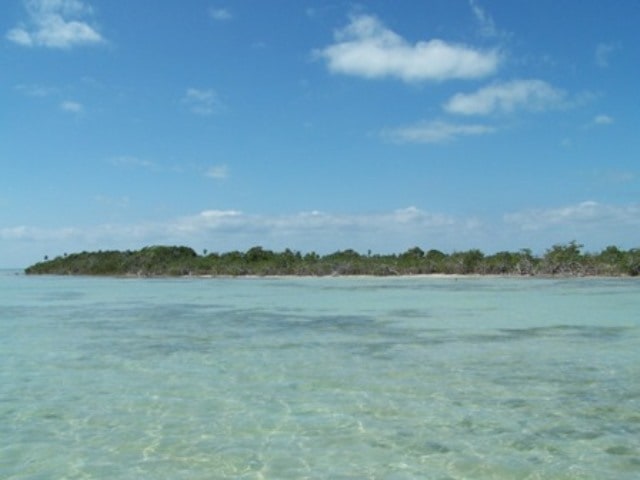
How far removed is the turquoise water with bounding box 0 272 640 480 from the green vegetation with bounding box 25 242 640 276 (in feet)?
A: 122

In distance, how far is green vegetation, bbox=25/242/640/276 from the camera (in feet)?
168

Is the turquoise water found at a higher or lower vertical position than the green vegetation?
lower

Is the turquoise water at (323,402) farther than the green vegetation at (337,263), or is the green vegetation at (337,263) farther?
the green vegetation at (337,263)

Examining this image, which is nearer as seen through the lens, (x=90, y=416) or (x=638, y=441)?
(x=638, y=441)

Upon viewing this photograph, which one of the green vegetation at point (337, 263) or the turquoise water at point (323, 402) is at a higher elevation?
the green vegetation at point (337, 263)

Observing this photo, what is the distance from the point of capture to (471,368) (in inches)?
401

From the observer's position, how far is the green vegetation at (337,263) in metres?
51.2

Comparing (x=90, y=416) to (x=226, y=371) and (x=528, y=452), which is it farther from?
(x=528, y=452)

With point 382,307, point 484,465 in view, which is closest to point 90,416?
point 484,465

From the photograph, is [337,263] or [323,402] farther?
[337,263]

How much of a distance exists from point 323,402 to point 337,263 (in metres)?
53.8

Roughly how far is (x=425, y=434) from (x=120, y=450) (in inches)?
117

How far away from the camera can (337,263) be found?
203 feet

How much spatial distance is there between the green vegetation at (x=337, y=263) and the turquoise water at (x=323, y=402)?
122 feet
